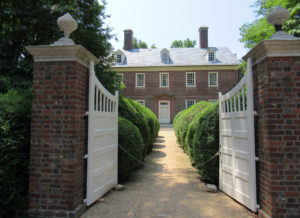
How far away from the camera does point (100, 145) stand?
3.70 meters

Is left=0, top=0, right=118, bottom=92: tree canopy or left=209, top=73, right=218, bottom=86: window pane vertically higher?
left=209, top=73, right=218, bottom=86: window pane

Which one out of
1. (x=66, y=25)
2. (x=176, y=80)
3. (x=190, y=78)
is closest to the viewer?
(x=66, y=25)

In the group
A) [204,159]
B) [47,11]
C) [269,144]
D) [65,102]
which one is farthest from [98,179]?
[47,11]

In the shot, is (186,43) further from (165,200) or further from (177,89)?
(165,200)

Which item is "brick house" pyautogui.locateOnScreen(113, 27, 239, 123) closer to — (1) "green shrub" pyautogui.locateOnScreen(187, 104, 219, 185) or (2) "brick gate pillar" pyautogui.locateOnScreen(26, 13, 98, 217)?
(1) "green shrub" pyautogui.locateOnScreen(187, 104, 219, 185)

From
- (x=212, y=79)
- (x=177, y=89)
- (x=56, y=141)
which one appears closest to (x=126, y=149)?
(x=56, y=141)

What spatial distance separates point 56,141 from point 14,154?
22.0 inches

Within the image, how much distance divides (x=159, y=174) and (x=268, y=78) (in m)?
3.87

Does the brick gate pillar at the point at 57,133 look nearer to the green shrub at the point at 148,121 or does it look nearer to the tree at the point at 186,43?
the green shrub at the point at 148,121

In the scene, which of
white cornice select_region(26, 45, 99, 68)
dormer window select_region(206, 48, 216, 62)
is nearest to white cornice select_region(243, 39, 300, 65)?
white cornice select_region(26, 45, 99, 68)

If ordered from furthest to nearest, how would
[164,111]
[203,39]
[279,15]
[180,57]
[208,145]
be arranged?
[203,39] → [180,57] → [164,111] → [208,145] → [279,15]

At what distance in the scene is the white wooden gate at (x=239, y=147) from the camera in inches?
124

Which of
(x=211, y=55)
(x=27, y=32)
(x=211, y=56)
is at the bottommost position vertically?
(x=27, y=32)

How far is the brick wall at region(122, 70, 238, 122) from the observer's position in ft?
77.3
